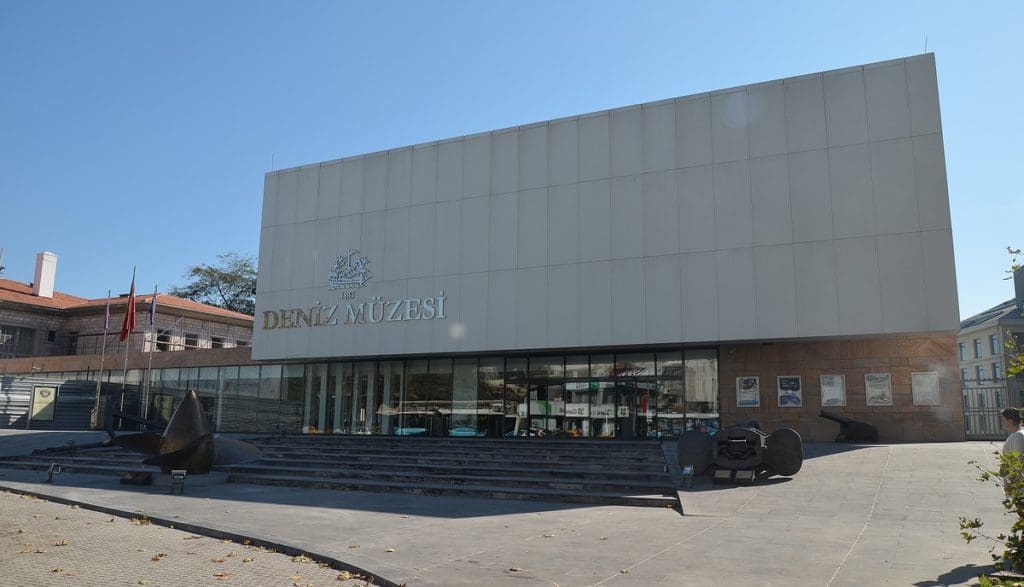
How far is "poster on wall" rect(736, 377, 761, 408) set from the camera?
25.3m

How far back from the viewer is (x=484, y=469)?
64.1ft

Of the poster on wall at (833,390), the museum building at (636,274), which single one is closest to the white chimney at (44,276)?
the museum building at (636,274)

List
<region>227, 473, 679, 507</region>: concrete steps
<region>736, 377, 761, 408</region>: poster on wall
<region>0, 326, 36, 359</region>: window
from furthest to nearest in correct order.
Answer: <region>0, 326, 36, 359</region>: window → <region>736, 377, 761, 408</region>: poster on wall → <region>227, 473, 679, 507</region>: concrete steps

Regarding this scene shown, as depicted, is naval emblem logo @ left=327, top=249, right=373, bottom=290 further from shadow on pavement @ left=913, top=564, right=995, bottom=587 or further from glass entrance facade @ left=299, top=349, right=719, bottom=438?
shadow on pavement @ left=913, top=564, right=995, bottom=587

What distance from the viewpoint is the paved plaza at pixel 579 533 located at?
8.04 metres

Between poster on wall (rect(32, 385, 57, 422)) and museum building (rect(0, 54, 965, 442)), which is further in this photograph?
poster on wall (rect(32, 385, 57, 422))

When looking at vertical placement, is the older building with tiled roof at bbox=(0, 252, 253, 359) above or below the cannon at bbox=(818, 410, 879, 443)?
above

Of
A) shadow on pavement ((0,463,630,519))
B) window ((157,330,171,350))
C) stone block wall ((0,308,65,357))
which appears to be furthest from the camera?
stone block wall ((0,308,65,357))

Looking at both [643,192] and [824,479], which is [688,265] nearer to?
[643,192]

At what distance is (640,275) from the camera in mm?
26188

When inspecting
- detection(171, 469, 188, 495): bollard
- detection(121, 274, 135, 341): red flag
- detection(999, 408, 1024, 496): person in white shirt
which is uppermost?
detection(121, 274, 135, 341): red flag

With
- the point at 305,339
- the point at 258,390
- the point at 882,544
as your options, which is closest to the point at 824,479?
the point at 882,544

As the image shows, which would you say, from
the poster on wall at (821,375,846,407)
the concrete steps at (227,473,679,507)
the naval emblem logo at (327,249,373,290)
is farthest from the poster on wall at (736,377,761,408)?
the naval emblem logo at (327,249,373,290)

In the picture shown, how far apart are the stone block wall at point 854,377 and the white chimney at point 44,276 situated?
51.2 metres
